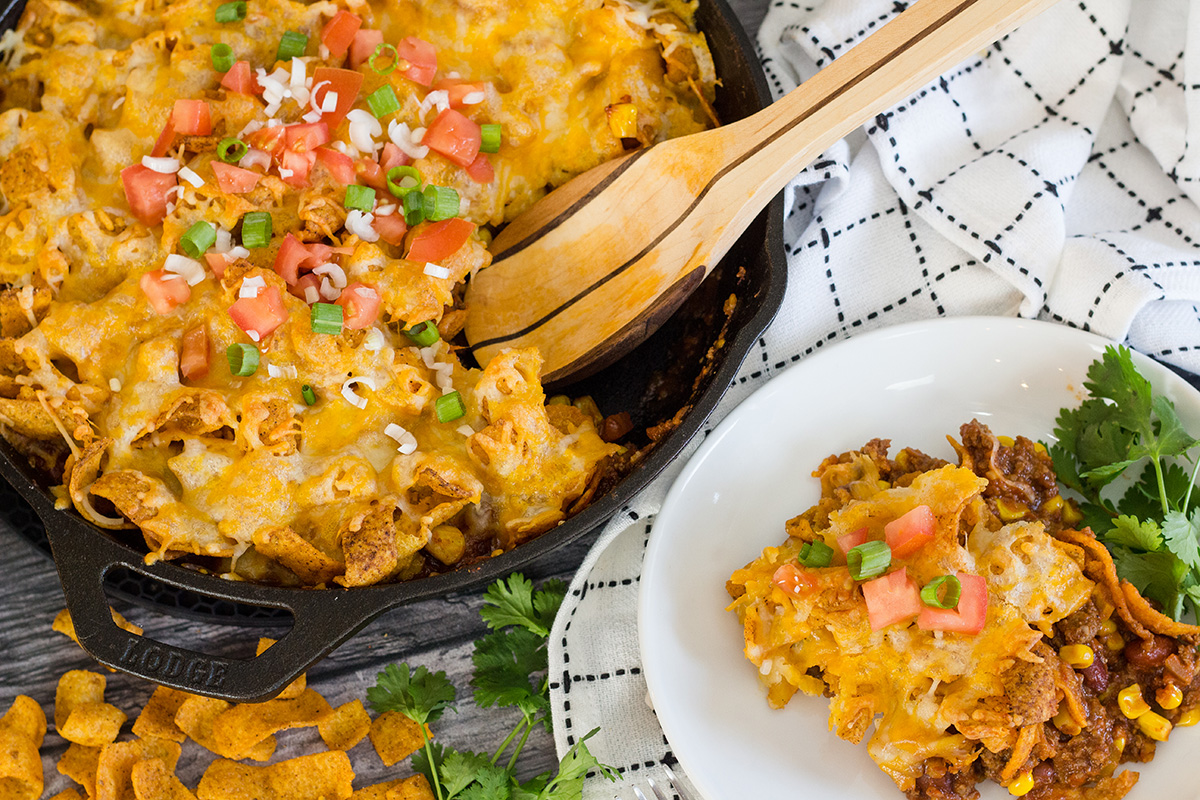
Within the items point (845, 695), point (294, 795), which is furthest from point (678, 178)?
point (294, 795)

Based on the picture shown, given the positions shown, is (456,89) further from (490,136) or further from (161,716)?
(161,716)

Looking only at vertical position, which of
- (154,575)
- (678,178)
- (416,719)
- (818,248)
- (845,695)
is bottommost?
(416,719)

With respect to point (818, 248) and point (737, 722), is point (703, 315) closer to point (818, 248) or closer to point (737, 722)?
point (818, 248)

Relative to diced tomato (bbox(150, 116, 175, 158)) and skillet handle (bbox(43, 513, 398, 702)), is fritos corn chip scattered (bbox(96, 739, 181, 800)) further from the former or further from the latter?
diced tomato (bbox(150, 116, 175, 158))

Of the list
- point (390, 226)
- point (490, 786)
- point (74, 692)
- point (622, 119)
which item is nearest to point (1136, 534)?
point (622, 119)

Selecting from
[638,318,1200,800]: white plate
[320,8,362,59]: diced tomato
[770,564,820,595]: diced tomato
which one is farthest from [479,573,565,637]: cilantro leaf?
[320,8,362,59]: diced tomato
